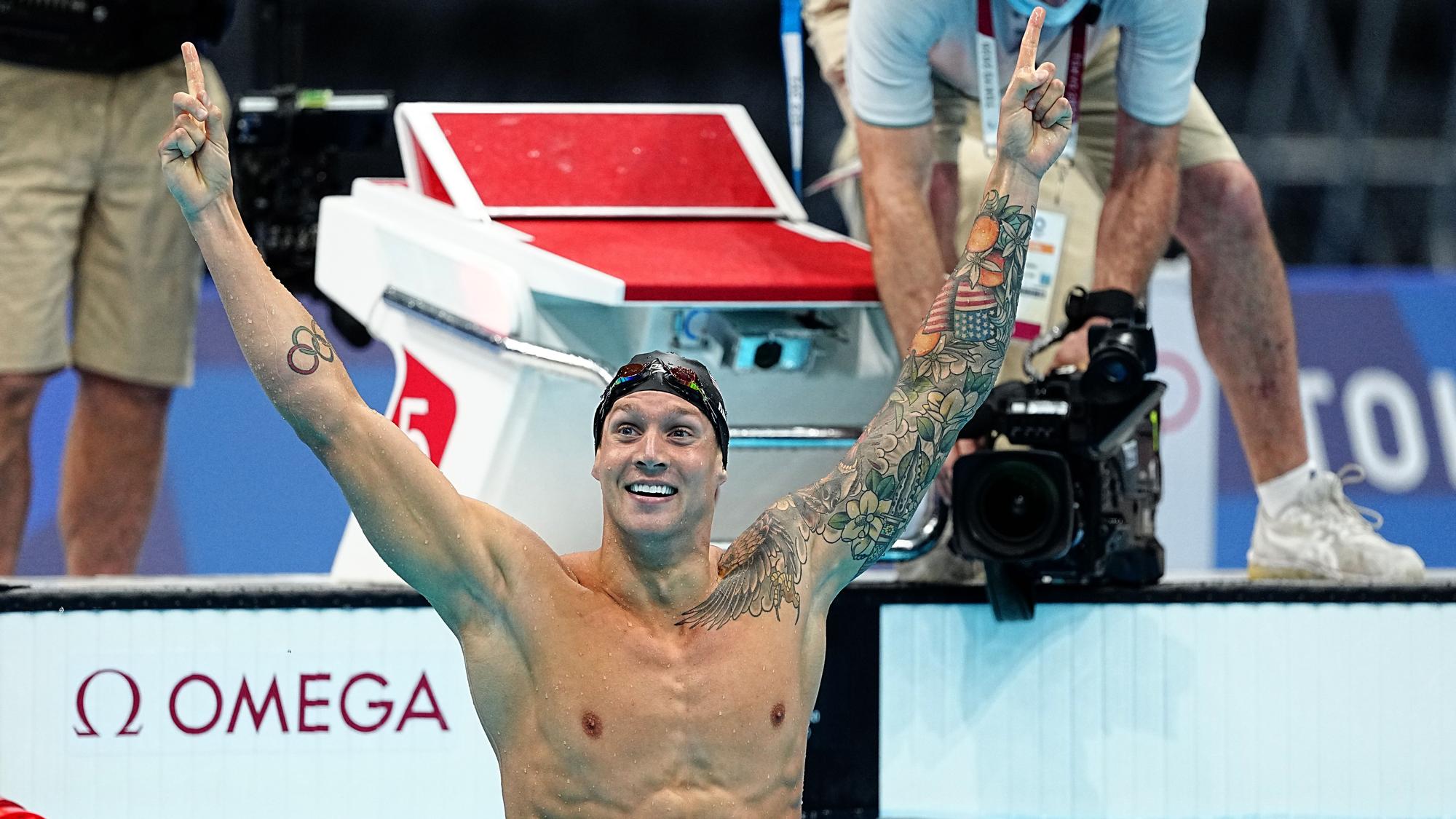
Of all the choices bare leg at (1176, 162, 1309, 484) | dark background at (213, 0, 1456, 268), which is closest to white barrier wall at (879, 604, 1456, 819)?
bare leg at (1176, 162, 1309, 484)

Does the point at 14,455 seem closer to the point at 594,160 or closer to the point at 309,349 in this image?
the point at 594,160

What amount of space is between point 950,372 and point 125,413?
90.3 inches

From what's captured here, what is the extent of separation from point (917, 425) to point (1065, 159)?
1.60m

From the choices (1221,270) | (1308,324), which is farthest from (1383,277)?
(1221,270)

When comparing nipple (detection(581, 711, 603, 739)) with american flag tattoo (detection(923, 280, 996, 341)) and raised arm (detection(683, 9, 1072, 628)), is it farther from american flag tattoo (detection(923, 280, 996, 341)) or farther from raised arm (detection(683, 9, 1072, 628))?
american flag tattoo (detection(923, 280, 996, 341))

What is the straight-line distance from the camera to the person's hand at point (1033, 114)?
2.75 metres

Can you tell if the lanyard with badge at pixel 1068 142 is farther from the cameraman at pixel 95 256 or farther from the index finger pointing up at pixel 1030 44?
the cameraman at pixel 95 256

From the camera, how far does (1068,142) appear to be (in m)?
3.63

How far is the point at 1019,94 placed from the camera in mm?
2756

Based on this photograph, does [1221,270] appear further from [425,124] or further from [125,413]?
[125,413]

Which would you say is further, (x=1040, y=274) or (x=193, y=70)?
(x=1040, y=274)

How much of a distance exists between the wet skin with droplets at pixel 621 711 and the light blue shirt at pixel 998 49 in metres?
1.51

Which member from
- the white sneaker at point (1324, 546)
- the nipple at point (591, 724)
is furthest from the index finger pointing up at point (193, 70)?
the white sneaker at point (1324, 546)

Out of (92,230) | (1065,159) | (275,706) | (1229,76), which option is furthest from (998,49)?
(1229,76)
